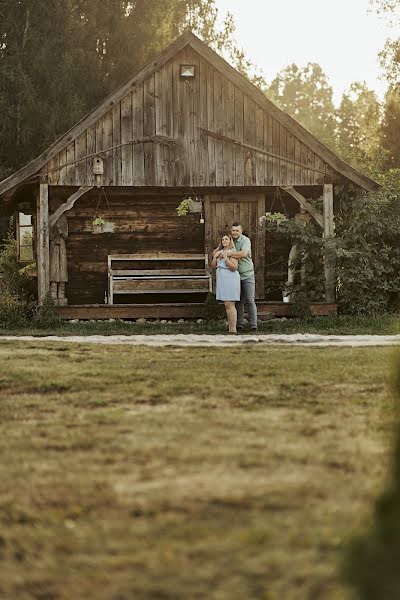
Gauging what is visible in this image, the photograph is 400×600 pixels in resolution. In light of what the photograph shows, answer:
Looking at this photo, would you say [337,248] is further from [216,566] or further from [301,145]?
[216,566]

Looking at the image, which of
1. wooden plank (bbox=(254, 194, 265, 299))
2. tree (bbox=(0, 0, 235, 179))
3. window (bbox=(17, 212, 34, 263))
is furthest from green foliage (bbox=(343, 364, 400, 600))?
tree (bbox=(0, 0, 235, 179))

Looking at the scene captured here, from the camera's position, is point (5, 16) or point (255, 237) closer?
point (255, 237)

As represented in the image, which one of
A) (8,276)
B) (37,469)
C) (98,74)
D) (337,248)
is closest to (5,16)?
(98,74)

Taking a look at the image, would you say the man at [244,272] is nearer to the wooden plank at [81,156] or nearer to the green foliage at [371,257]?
the green foliage at [371,257]

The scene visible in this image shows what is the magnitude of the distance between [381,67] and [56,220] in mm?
24312

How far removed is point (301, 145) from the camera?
20.4 m

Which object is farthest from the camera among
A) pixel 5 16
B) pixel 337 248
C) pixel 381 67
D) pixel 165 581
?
pixel 381 67

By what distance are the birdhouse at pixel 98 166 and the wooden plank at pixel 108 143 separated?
0.29ft

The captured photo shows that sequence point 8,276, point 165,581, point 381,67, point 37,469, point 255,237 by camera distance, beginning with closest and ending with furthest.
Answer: point 165,581 → point 37,469 → point 255,237 → point 8,276 → point 381,67

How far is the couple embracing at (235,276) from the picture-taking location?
1702 cm

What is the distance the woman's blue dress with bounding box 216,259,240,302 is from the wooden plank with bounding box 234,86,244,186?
11.8 feet

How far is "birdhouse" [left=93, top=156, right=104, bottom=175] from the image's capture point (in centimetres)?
1973

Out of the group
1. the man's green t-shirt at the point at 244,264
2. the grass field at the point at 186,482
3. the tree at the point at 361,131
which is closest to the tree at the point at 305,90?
the tree at the point at 361,131

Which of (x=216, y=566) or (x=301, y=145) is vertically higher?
(x=301, y=145)
